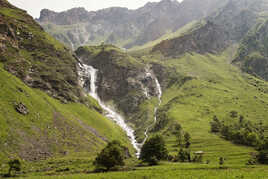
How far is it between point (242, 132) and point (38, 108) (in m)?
134

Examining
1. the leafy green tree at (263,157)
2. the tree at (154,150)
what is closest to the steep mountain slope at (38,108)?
the tree at (154,150)

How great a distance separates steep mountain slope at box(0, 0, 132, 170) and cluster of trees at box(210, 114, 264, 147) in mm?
82288

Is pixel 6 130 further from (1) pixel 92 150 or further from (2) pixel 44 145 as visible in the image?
(1) pixel 92 150

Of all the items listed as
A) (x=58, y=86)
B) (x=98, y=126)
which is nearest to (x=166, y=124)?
(x=98, y=126)

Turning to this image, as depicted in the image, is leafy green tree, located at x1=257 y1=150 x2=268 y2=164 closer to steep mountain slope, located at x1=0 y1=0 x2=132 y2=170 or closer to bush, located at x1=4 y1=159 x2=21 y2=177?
steep mountain slope, located at x1=0 y1=0 x2=132 y2=170

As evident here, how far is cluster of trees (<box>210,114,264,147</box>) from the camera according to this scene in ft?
450

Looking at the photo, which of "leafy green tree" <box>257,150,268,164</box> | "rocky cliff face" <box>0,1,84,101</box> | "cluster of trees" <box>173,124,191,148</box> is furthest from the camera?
"rocky cliff face" <box>0,1,84,101</box>

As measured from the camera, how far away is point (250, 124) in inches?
7549

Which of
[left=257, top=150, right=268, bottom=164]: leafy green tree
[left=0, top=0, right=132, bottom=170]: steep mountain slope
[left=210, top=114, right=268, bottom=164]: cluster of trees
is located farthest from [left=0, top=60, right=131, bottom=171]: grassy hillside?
[left=210, top=114, right=268, bottom=164]: cluster of trees

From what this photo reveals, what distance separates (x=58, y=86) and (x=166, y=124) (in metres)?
99.0

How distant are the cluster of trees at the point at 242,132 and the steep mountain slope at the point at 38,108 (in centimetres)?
8229

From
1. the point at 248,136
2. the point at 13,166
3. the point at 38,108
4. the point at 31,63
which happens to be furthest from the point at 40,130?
the point at 248,136

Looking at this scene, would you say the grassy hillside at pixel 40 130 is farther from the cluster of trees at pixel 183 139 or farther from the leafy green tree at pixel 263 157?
the leafy green tree at pixel 263 157

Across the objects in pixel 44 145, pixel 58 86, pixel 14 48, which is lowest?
pixel 44 145
